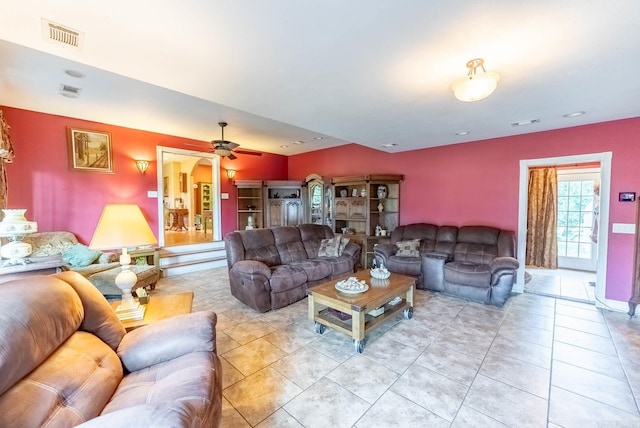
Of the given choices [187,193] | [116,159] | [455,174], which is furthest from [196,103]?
[187,193]

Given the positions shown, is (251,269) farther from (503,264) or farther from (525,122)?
(525,122)

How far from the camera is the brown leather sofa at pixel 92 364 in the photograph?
3.03 ft

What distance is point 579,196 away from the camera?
5.46m

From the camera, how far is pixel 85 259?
3.77 m

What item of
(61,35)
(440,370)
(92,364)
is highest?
(61,35)

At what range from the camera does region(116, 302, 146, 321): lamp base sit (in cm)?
191

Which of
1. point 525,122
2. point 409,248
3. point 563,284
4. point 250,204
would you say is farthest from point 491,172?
point 250,204

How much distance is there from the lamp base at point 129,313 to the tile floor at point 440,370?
0.83m

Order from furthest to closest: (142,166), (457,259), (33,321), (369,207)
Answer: (369,207) → (142,166) → (457,259) → (33,321)

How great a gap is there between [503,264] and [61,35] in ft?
15.9

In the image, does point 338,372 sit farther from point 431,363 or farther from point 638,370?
point 638,370

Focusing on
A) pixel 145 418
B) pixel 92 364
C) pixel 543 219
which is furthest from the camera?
pixel 543 219

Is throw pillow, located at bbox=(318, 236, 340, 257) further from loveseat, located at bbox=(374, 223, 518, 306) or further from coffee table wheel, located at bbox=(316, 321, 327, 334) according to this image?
coffee table wheel, located at bbox=(316, 321, 327, 334)

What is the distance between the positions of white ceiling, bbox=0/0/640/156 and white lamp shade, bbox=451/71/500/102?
0.16 meters
